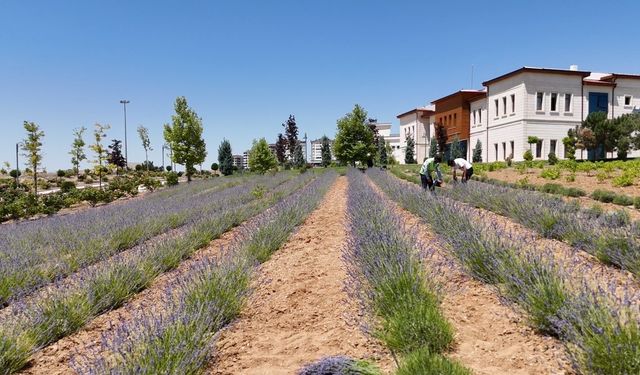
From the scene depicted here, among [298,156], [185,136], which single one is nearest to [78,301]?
[185,136]

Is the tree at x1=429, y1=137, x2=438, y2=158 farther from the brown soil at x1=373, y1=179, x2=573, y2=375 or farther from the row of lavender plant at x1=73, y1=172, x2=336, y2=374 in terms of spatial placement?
the brown soil at x1=373, y1=179, x2=573, y2=375

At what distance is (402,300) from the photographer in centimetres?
322

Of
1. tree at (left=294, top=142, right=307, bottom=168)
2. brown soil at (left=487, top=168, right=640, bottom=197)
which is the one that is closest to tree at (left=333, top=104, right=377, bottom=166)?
tree at (left=294, top=142, right=307, bottom=168)

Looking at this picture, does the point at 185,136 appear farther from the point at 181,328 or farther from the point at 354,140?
the point at 181,328

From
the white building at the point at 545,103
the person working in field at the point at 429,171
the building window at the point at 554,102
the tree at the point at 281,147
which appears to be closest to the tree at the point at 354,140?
the white building at the point at 545,103

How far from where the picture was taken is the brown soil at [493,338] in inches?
102

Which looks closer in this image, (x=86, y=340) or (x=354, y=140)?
(x=86, y=340)

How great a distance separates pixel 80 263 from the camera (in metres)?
5.70

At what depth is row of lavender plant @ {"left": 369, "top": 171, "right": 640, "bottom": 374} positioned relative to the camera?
2.24 metres

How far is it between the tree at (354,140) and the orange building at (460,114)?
1106cm

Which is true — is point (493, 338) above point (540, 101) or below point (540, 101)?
below

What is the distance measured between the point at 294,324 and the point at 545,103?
3773cm

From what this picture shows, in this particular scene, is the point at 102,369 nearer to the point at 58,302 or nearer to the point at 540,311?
the point at 58,302

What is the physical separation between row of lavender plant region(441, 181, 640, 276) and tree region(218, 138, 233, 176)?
46002 mm
